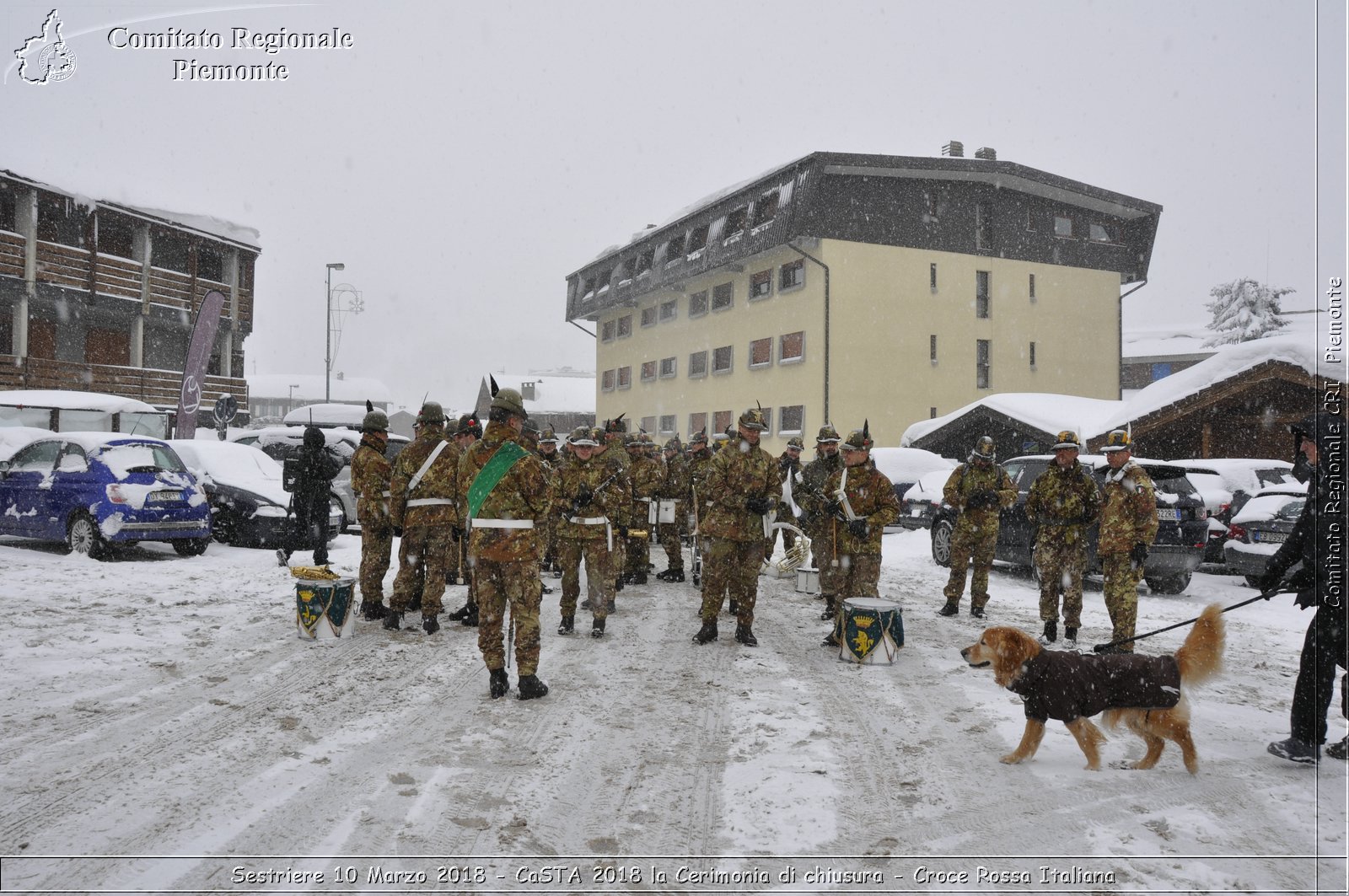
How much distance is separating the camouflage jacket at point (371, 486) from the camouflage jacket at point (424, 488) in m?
0.13

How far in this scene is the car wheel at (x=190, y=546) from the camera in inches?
451

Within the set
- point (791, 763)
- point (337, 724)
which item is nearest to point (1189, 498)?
point (791, 763)

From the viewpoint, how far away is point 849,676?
20.7 feet

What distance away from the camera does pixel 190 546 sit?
1150 centimetres

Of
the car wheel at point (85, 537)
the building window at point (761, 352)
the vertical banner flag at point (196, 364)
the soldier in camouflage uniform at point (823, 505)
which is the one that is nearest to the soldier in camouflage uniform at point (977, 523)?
the soldier in camouflage uniform at point (823, 505)

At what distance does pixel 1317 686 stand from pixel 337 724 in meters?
5.49

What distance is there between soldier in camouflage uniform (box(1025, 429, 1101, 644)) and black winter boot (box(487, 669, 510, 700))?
5143mm

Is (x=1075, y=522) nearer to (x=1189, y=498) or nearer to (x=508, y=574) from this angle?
(x=1189, y=498)

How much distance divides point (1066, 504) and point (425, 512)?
5.88m

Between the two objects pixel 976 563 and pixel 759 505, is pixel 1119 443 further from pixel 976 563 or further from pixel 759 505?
pixel 759 505

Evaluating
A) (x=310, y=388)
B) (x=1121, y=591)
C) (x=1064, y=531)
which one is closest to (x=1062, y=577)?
(x=1064, y=531)

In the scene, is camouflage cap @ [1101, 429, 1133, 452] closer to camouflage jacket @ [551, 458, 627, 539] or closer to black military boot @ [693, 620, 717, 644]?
→ black military boot @ [693, 620, 717, 644]

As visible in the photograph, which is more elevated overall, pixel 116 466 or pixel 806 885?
pixel 116 466

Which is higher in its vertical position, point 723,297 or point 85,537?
point 723,297
